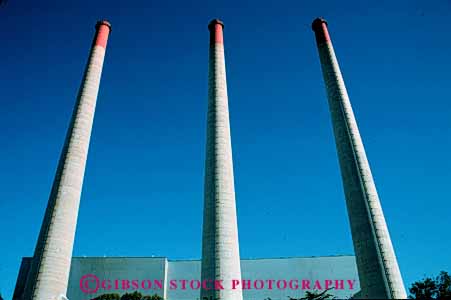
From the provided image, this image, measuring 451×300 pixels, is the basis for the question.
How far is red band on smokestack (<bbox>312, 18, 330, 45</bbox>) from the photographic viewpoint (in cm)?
2383

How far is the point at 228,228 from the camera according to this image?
58.3ft

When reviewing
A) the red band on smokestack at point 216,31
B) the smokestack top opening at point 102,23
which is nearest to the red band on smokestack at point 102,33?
the smokestack top opening at point 102,23

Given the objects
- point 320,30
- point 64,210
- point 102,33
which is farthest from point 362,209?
point 102,33

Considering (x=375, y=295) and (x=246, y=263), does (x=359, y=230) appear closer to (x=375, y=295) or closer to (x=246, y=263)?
(x=375, y=295)

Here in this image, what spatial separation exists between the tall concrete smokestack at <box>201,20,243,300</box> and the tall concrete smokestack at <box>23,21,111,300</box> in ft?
20.0

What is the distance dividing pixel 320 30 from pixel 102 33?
14.1 m

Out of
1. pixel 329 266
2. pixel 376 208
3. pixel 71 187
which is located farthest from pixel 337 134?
pixel 329 266

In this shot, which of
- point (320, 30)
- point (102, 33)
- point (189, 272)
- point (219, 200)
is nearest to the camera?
point (219, 200)

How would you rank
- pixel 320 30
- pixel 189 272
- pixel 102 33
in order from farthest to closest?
pixel 189 272, pixel 102 33, pixel 320 30

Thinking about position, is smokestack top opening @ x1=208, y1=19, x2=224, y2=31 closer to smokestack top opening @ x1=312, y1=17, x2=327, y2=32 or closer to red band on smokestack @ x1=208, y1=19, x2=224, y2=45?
red band on smokestack @ x1=208, y1=19, x2=224, y2=45

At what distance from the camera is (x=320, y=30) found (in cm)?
→ 2450

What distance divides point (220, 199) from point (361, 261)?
6.78 meters

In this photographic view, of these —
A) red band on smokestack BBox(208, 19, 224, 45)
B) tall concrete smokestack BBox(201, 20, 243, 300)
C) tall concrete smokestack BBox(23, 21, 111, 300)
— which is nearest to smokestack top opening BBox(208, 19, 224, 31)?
red band on smokestack BBox(208, 19, 224, 45)

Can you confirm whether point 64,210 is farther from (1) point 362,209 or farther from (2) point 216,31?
(2) point 216,31
